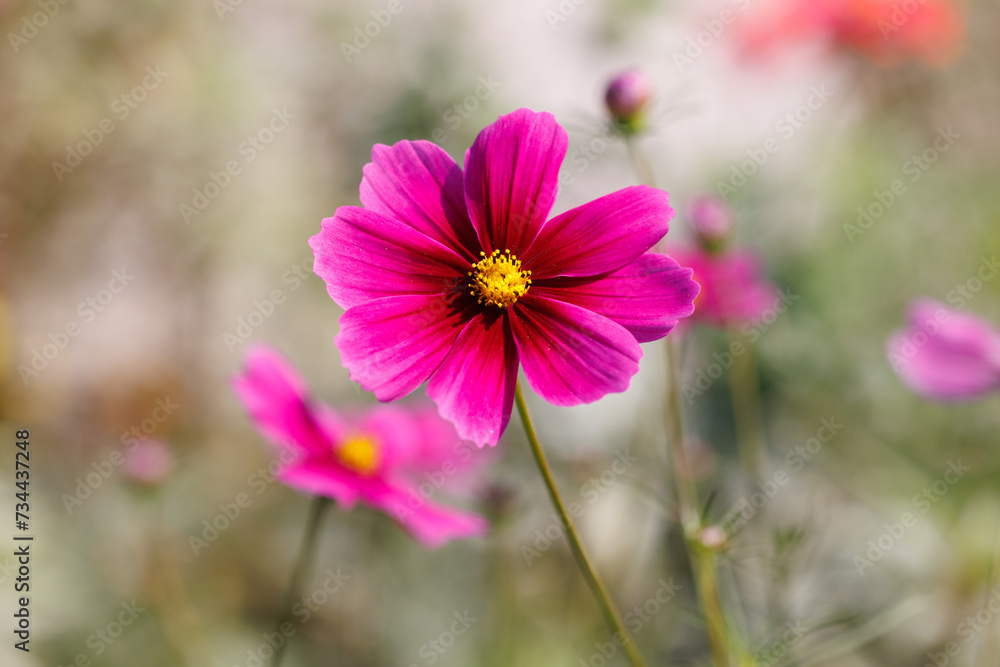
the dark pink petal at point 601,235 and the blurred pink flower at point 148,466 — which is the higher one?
the dark pink petal at point 601,235

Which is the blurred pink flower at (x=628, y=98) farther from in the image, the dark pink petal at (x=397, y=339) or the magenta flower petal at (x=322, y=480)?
the magenta flower petal at (x=322, y=480)

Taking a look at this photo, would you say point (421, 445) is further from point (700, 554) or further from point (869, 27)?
point (869, 27)

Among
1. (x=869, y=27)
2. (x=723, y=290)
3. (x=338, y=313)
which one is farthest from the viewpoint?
(x=338, y=313)

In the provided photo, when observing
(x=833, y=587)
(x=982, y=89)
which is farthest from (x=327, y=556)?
(x=982, y=89)

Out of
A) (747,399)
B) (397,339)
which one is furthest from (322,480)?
(747,399)

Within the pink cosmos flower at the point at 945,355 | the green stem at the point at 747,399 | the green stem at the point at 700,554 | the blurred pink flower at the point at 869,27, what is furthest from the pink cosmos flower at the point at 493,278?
the blurred pink flower at the point at 869,27

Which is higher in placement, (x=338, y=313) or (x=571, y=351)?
(x=338, y=313)
